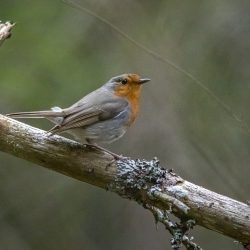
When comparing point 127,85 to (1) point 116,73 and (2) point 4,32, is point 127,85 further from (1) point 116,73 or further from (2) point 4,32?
(1) point 116,73

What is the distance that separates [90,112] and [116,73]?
1.93m

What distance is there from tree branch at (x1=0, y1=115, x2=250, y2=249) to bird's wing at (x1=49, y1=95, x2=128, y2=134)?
211 mm

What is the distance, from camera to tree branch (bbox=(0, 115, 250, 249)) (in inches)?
173

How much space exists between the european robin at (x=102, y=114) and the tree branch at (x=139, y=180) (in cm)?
14

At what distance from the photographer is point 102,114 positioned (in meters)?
5.43

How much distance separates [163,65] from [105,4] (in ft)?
2.64

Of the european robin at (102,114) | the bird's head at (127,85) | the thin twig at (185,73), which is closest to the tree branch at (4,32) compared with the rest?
the thin twig at (185,73)

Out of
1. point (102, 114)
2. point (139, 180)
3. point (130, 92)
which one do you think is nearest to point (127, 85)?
point (130, 92)

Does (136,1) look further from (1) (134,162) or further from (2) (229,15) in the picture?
(1) (134,162)

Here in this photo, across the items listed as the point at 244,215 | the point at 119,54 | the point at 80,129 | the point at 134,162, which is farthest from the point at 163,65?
the point at 244,215

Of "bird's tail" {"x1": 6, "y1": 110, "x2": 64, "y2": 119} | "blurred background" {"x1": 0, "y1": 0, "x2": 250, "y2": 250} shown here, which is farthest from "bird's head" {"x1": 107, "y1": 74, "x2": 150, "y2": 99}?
"blurred background" {"x1": 0, "y1": 0, "x2": 250, "y2": 250}

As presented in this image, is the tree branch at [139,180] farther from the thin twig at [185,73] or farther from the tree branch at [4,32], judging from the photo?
the tree branch at [4,32]

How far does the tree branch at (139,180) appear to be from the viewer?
440 centimetres

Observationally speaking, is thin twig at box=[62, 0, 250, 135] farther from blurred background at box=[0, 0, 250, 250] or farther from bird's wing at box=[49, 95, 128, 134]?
blurred background at box=[0, 0, 250, 250]
